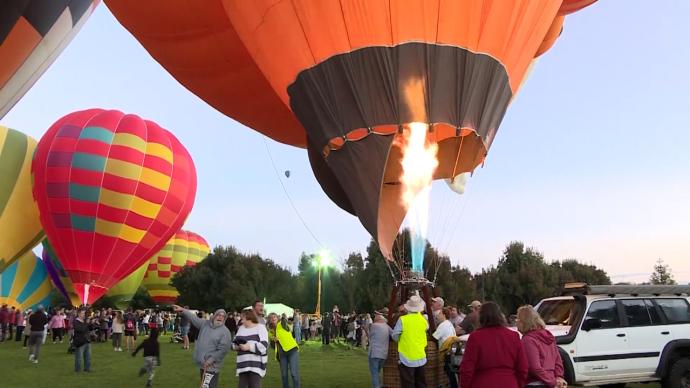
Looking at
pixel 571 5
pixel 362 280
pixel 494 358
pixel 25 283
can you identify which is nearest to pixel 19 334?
pixel 25 283

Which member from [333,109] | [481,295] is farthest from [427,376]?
[481,295]

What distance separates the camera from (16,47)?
1288 centimetres

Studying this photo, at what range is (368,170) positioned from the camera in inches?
283

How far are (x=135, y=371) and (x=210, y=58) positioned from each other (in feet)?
19.9

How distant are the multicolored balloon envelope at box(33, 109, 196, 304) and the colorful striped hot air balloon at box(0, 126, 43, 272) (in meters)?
1.58

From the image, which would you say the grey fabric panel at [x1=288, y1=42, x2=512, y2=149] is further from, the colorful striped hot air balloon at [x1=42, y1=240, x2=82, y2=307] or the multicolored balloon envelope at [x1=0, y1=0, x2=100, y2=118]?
the colorful striped hot air balloon at [x1=42, y1=240, x2=82, y2=307]

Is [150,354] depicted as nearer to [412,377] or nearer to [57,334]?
[412,377]

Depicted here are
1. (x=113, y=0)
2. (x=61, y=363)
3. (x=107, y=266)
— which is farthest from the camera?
(x=107, y=266)

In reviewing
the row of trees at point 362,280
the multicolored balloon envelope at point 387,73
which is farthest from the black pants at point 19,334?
the row of trees at point 362,280

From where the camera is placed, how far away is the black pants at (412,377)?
688 centimetres

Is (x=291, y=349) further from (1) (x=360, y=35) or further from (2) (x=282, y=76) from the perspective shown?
(1) (x=360, y=35)

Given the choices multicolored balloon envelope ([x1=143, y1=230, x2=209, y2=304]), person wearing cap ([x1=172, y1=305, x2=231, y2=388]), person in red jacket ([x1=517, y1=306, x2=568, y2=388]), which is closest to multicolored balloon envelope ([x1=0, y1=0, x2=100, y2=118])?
person wearing cap ([x1=172, y1=305, x2=231, y2=388])

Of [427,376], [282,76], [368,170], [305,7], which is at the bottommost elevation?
[427,376]

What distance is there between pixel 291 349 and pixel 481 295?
130ft
